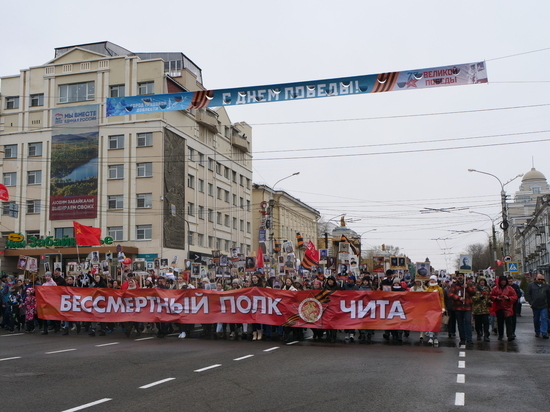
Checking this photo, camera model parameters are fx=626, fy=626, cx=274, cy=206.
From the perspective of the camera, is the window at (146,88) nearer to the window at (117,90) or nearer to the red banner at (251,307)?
the window at (117,90)

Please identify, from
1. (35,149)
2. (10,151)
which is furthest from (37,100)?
(10,151)

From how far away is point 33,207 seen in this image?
5262cm

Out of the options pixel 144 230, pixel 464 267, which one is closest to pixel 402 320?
pixel 464 267

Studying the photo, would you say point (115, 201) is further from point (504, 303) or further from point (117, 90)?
point (504, 303)

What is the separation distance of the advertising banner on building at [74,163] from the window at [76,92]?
818 mm

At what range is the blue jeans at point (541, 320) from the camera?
17531 mm

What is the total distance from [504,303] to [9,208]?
45052mm

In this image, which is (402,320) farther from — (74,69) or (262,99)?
(74,69)

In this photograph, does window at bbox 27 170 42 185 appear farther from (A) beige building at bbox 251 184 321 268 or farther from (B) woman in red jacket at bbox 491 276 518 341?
(B) woman in red jacket at bbox 491 276 518 341

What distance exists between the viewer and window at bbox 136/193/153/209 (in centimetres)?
5038

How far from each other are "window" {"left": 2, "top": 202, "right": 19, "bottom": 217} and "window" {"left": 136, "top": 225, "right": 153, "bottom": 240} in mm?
9824

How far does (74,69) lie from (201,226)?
57.3ft

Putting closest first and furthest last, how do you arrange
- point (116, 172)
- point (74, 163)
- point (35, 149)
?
point (116, 172)
point (74, 163)
point (35, 149)

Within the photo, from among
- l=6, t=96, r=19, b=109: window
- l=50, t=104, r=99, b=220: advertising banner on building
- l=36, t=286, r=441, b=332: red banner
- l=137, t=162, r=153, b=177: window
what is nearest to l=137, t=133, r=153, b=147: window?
l=137, t=162, r=153, b=177: window
